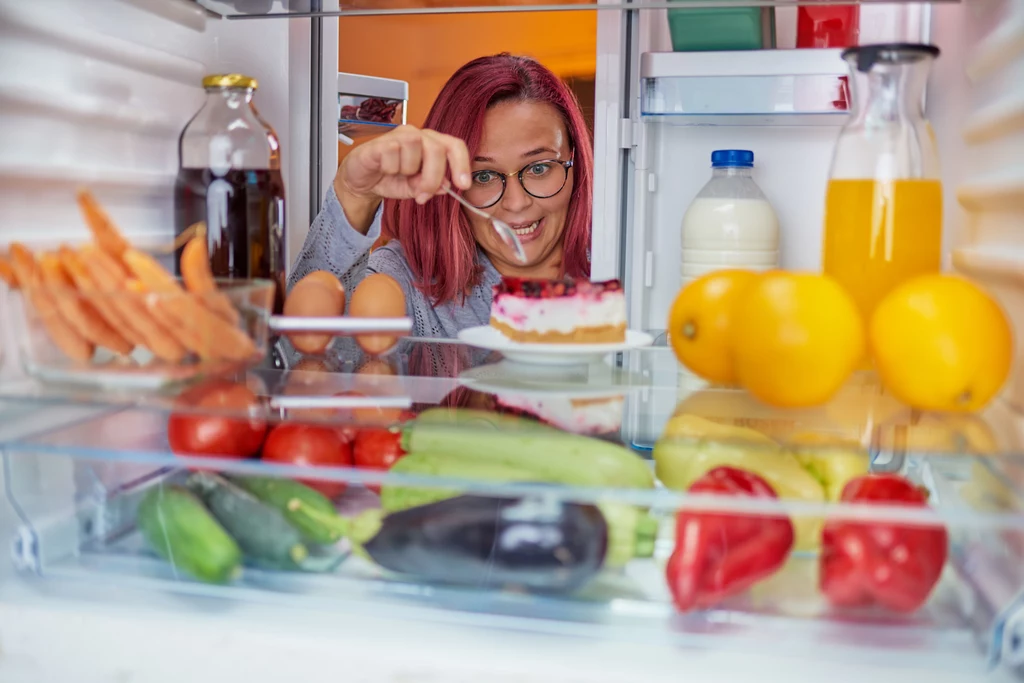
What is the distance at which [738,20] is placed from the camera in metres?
1.49

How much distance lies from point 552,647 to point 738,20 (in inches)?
47.3

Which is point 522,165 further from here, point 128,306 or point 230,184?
point 128,306

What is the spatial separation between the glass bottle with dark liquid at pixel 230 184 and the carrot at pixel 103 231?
0.19 metres

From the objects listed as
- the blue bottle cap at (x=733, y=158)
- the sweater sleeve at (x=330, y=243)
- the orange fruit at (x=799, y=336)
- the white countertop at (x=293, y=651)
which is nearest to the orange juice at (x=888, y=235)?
the orange fruit at (x=799, y=336)

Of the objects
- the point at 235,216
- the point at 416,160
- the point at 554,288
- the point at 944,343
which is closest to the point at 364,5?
the point at 416,160

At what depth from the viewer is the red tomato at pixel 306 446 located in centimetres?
64

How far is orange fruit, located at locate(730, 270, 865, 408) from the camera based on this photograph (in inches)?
24.1

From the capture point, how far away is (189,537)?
62cm

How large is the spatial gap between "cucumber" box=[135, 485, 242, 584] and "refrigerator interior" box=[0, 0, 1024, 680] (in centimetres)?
1

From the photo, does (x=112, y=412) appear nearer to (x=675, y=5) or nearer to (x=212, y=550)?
(x=212, y=550)

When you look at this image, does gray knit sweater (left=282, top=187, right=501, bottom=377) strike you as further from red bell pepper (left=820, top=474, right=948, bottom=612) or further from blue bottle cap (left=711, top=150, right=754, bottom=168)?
blue bottle cap (left=711, top=150, right=754, bottom=168)

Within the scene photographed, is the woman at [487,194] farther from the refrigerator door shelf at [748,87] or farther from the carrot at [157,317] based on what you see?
the carrot at [157,317]

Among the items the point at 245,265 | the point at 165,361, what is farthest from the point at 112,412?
the point at 245,265

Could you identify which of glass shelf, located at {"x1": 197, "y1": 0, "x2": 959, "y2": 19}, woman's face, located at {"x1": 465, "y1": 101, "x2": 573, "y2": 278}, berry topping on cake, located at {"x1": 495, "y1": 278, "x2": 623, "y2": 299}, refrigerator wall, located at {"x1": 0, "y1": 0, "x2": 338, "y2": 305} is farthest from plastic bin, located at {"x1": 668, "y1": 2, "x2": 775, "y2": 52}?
berry topping on cake, located at {"x1": 495, "y1": 278, "x2": 623, "y2": 299}
